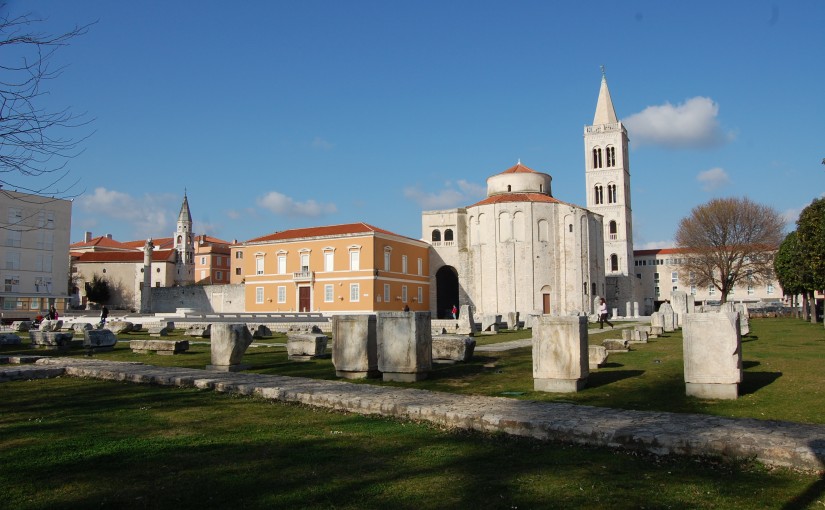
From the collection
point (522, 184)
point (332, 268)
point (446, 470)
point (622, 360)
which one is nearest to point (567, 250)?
point (522, 184)

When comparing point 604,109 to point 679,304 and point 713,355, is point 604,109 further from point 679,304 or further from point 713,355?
point 713,355

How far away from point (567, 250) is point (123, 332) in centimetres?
3745

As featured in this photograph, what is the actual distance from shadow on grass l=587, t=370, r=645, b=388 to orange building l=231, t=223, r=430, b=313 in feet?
129

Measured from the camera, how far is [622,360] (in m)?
12.2

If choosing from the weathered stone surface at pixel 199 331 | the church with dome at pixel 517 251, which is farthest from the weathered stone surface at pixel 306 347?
the church with dome at pixel 517 251

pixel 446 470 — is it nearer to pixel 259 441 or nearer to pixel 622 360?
pixel 259 441

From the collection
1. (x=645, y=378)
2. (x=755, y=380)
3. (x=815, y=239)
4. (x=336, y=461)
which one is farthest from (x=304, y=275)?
(x=336, y=461)

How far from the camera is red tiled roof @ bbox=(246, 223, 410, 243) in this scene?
51.3 metres

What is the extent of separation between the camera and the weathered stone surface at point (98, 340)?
16375mm

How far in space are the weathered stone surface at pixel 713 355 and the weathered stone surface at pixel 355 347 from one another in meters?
4.82

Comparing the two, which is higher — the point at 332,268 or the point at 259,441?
the point at 332,268

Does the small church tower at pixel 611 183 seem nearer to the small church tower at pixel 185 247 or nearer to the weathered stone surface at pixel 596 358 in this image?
the small church tower at pixel 185 247

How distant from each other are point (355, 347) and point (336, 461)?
17.0 ft

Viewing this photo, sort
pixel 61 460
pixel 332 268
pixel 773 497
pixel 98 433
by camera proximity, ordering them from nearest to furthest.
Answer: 1. pixel 773 497
2. pixel 61 460
3. pixel 98 433
4. pixel 332 268
